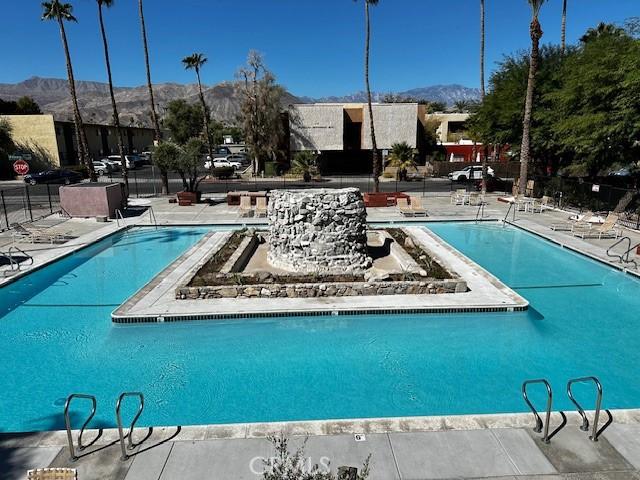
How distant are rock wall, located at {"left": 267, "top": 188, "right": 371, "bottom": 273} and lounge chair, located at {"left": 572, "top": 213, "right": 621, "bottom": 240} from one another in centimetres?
1145

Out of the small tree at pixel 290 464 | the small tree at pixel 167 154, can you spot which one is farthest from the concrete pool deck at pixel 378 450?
the small tree at pixel 167 154

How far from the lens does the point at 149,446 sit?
Result: 631 cm

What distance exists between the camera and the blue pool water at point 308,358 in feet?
26.2

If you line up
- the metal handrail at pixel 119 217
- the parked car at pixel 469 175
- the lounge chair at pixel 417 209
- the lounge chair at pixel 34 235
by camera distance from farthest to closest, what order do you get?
the parked car at pixel 469 175, the lounge chair at pixel 417 209, the metal handrail at pixel 119 217, the lounge chair at pixel 34 235

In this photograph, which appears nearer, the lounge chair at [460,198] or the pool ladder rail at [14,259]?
the pool ladder rail at [14,259]

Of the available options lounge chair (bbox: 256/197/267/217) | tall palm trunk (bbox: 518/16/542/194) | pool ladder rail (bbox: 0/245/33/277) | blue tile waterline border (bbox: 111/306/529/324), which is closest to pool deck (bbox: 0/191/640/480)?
blue tile waterline border (bbox: 111/306/529/324)

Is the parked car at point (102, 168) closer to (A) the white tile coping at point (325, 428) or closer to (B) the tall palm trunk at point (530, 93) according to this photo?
(B) the tall palm trunk at point (530, 93)

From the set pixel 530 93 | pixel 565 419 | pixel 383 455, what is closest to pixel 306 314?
pixel 383 455

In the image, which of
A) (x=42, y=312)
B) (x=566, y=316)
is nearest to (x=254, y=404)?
(x=42, y=312)

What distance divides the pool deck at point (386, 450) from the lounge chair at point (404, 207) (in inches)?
681

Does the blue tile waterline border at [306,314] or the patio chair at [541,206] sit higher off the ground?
the patio chair at [541,206]

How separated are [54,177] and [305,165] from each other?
76.6 ft

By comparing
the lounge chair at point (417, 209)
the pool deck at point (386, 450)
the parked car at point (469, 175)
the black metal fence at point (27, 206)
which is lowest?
the pool deck at point (386, 450)

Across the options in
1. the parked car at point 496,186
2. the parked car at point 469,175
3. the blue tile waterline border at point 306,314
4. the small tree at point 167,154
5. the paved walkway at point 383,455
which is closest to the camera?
the paved walkway at point 383,455
